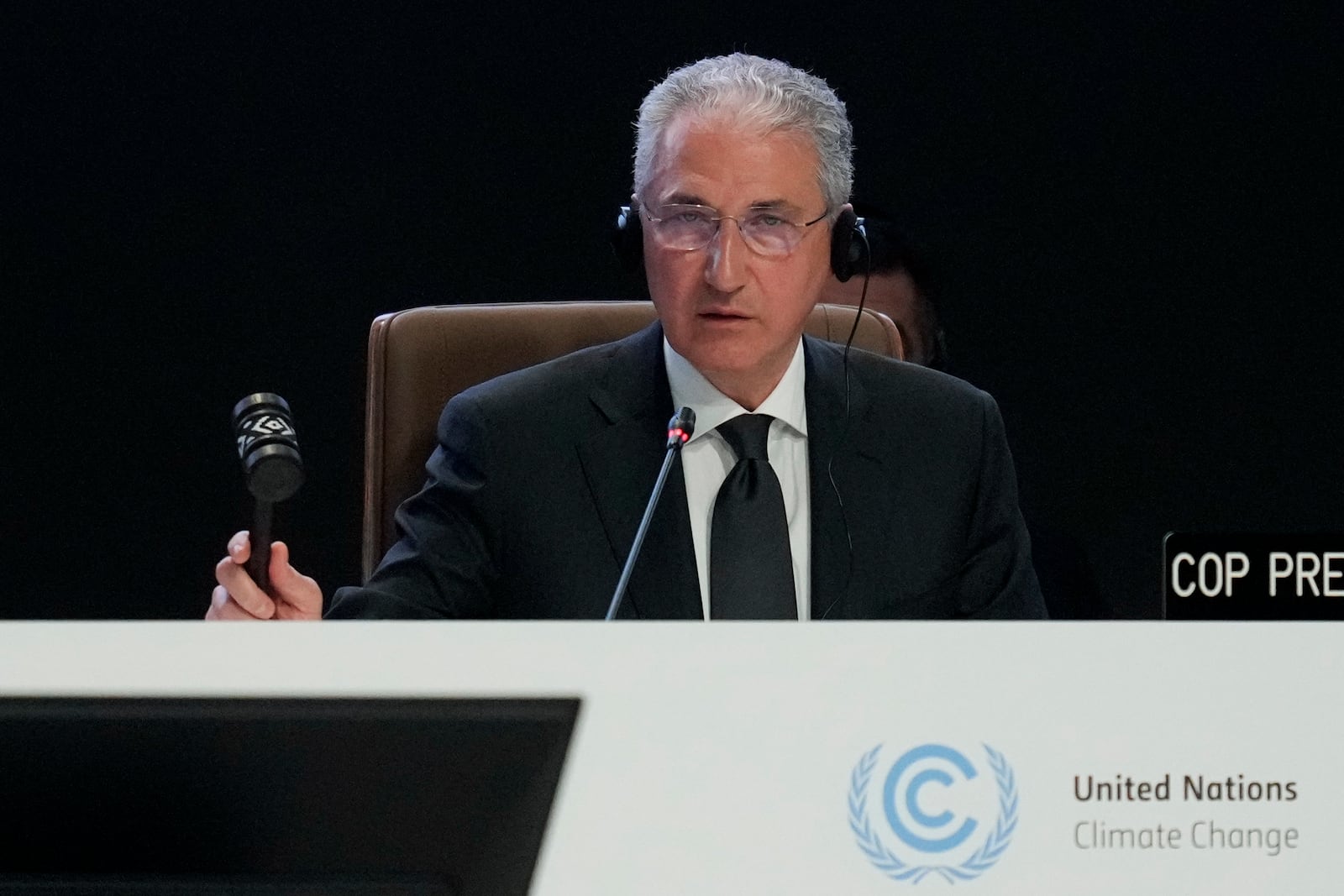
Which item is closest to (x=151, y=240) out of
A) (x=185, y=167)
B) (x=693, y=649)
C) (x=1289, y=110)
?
(x=185, y=167)

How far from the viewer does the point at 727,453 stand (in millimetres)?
1481

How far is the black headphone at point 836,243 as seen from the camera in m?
1.56

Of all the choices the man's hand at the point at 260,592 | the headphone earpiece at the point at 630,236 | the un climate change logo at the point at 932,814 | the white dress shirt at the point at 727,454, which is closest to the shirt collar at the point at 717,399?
the white dress shirt at the point at 727,454

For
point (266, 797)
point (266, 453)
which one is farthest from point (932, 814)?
point (266, 453)

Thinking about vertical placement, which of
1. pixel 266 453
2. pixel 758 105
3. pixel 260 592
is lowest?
pixel 260 592

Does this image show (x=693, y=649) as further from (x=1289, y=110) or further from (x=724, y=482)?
(x=1289, y=110)

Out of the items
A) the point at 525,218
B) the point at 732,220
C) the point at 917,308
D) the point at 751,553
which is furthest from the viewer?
the point at 525,218

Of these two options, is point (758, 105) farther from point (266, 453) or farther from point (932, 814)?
point (932, 814)

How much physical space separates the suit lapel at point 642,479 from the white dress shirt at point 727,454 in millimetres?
14

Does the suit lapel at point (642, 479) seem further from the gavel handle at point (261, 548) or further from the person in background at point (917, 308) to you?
the person in background at point (917, 308)

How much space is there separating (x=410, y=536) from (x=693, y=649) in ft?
3.24

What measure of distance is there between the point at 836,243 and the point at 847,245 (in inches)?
0.5

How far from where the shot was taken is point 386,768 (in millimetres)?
495

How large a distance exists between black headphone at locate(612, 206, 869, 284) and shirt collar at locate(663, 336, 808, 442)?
0.11 meters
